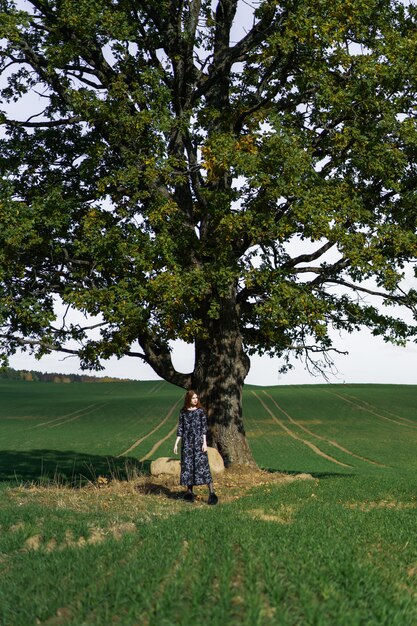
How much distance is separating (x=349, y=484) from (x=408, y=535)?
8541mm

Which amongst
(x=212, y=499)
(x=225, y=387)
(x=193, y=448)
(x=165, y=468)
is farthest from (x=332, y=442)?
(x=212, y=499)

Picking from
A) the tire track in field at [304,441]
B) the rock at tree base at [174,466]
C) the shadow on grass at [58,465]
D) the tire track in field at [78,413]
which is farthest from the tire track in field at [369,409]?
the rock at tree base at [174,466]

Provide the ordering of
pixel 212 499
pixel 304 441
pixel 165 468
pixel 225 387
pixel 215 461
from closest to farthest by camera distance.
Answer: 1. pixel 212 499
2. pixel 165 468
3. pixel 215 461
4. pixel 225 387
5. pixel 304 441

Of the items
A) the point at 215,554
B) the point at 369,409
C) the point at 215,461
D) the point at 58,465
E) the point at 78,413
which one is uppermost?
the point at 369,409

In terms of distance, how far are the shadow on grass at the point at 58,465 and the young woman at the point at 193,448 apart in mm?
8953

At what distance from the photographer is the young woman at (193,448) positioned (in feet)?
56.2

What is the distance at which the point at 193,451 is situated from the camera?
56.8 ft

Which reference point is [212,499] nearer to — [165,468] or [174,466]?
[165,468]

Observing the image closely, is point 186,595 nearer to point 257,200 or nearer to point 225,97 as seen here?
point 257,200

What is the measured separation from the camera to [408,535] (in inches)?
479

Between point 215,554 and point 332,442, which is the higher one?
point 215,554

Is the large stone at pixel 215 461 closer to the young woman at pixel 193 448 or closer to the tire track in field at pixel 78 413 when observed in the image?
the young woman at pixel 193 448

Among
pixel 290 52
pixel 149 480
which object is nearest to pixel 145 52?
pixel 290 52

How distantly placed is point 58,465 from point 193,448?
15468 mm
